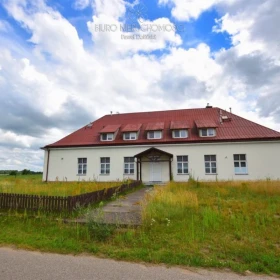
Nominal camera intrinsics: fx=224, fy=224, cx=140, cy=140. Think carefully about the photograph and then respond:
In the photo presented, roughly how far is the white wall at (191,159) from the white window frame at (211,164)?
306mm

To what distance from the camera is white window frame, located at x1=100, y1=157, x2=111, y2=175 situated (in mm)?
23156

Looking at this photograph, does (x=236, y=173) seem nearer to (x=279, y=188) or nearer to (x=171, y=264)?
(x=279, y=188)

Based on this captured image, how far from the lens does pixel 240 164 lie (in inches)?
800

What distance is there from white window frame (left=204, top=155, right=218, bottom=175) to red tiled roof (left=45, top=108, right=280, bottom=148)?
163 cm

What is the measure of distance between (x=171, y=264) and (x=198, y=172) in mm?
17577

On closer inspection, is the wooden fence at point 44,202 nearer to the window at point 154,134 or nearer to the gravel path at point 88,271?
the gravel path at point 88,271

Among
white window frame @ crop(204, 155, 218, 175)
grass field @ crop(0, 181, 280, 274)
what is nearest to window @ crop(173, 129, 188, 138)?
white window frame @ crop(204, 155, 218, 175)

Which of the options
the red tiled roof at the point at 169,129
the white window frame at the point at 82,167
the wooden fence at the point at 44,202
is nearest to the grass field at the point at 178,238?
the wooden fence at the point at 44,202

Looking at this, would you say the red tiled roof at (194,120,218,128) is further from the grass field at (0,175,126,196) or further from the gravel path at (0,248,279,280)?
the gravel path at (0,248,279,280)

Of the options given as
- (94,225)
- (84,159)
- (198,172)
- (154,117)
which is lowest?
(94,225)

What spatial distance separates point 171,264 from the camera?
4121mm

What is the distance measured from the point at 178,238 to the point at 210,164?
54.7 feet

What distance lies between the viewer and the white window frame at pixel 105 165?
2316 centimetres

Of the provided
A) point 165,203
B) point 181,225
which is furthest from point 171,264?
point 165,203
